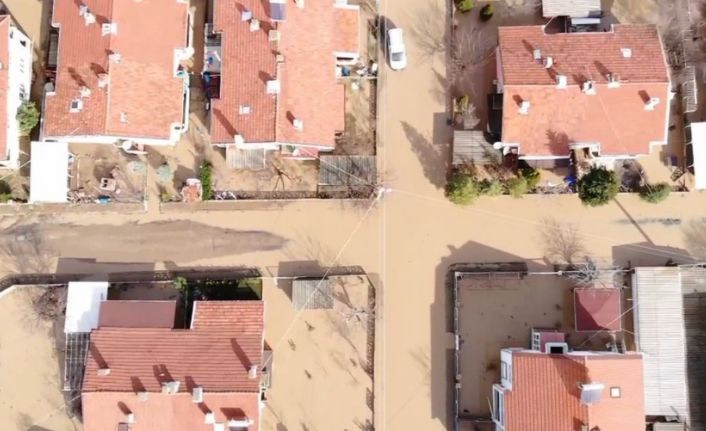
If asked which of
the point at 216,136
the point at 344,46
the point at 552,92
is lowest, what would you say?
the point at 216,136

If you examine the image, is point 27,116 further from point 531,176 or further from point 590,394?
point 590,394

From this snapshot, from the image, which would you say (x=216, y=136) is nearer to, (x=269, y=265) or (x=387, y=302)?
(x=269, y=265)

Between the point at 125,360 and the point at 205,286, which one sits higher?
the point at 205,286

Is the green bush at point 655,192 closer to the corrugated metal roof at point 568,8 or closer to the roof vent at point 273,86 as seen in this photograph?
the corrugated metal roof at point 568,8

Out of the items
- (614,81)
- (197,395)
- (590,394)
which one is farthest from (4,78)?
(590,394)

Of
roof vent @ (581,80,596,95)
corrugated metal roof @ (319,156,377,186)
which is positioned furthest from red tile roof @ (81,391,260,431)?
roof vent @ (581,80,596,95)

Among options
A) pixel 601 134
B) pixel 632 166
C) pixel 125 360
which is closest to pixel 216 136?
pixel 125 360

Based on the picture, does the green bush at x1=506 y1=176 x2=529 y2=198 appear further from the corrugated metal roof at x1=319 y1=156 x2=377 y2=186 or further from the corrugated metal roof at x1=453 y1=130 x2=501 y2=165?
the corrugated metal roof at x1=319 y1=156 x2=377 y2=186
